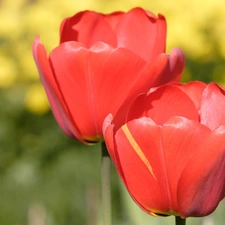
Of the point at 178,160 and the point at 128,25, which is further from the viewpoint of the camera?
the point at 128,25

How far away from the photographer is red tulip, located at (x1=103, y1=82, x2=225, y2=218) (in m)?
0.64

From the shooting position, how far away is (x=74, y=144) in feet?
8.77

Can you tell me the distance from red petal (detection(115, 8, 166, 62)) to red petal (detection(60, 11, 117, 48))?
0.6 inches

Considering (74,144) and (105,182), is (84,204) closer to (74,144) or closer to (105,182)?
(74,144)

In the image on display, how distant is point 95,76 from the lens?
787mm

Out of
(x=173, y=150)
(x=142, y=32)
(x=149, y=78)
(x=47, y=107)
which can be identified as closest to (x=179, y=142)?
(x=173, y=150)

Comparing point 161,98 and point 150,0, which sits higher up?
point 161,98

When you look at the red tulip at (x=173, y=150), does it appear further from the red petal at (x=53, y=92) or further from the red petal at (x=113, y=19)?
the red petal at (x=113, y=19)

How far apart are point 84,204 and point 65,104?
4.26ft

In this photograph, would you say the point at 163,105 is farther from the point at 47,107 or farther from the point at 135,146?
the point at 47,107

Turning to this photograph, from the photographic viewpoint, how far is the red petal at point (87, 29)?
885 mm

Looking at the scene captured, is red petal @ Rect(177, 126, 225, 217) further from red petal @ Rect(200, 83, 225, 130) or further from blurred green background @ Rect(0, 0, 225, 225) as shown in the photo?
blurred green background @ Rect(0, 0, 225, 225)

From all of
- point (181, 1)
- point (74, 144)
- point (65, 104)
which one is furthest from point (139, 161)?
point (74, 144)

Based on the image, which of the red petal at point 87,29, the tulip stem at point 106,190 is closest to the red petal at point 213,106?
the tulip stem at point 106,190
